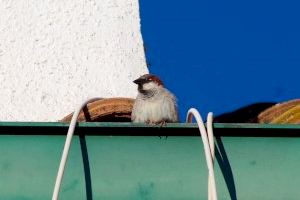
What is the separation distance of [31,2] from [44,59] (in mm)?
190

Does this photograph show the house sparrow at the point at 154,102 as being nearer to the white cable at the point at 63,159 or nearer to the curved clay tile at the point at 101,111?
the curved clay tile at the point at 101,111

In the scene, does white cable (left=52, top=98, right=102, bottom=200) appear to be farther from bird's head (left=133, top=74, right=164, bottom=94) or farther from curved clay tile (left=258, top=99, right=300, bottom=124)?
bird's head (left=133, top=74, right=164, bottom=94)

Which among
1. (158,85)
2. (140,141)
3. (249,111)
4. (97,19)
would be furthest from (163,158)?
(97,19)

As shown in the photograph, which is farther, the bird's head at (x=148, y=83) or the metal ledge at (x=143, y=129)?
the bird's head at (x=148, y=83)

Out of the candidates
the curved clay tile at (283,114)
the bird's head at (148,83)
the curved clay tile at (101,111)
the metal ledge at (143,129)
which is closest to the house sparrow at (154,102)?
the bird's head at (148,83)

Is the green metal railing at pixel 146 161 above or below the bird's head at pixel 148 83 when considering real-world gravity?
below

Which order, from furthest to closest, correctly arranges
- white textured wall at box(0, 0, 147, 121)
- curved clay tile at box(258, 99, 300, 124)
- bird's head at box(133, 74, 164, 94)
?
white textured wall at box(0, 0, 147, 121), bird's head at box(133, 74, 164, 94), curved clay tile at box(258, 99, 300, 124)

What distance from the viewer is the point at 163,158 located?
1399 millimetres

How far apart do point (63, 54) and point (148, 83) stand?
1.09 feet

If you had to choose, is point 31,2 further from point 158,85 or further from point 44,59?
point 158,85

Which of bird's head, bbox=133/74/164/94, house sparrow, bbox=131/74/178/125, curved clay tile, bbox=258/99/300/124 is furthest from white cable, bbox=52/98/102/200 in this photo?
bird's head, bbox=133/74/164/94

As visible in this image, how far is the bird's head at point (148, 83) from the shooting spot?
7.18 ft

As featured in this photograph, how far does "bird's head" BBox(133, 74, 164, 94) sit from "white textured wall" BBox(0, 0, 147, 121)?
20 centimetres

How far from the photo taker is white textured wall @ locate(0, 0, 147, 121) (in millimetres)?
2297
